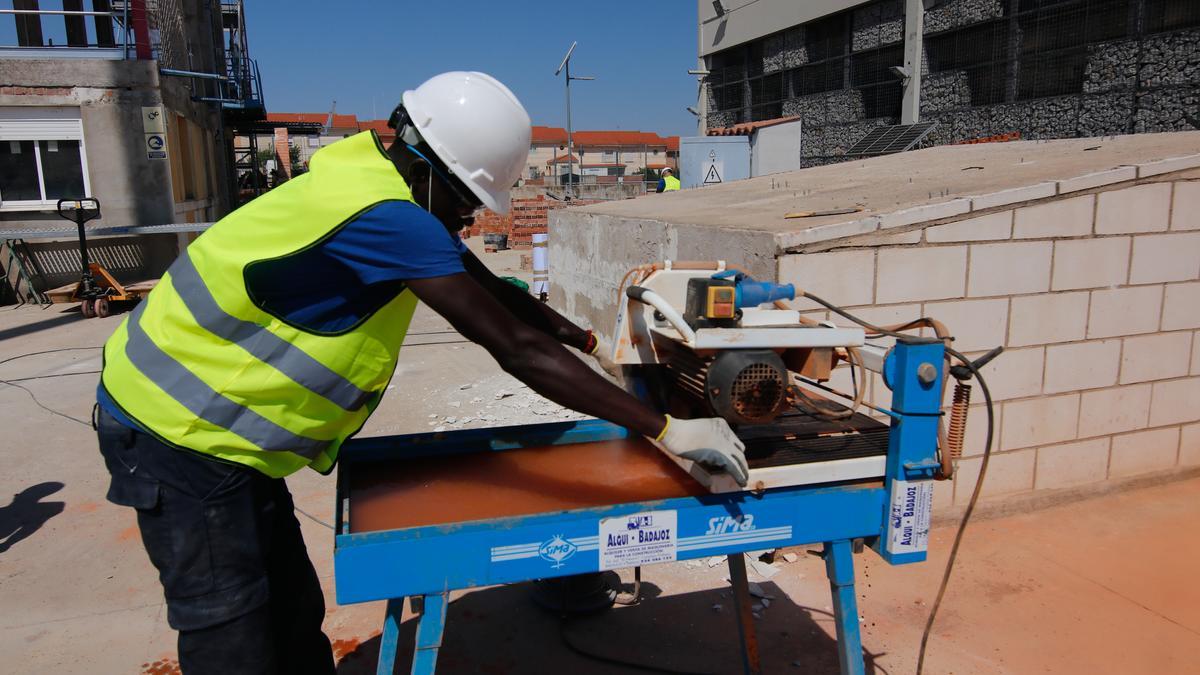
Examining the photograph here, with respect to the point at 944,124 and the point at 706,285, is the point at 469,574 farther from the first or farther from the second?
the point at 944,124

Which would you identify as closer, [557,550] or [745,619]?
[557,550]

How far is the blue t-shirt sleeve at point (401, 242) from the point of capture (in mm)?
1686

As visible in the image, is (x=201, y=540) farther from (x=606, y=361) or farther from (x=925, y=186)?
(x=925, y=186)

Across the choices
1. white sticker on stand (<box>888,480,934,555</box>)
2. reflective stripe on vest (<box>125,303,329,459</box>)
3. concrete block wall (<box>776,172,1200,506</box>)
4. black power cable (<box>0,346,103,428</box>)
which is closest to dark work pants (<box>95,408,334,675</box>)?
reflective stripe on vest (<box>125,303,329,459</box>)

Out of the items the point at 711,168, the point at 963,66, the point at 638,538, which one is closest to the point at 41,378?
the point at 638,538

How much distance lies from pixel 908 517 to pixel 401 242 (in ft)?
4.42

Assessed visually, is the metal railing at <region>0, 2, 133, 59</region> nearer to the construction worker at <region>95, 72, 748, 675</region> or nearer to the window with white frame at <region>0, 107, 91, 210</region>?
the window with white frame at <region>0, 107, 91, 210</region>

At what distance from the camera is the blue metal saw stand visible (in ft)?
5.37

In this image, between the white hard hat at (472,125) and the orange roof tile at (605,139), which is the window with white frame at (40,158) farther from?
the orange roof tile at (605,139)

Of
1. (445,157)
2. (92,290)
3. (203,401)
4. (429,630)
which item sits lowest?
(429,630)

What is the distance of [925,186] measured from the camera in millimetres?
4379

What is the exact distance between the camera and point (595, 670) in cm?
288

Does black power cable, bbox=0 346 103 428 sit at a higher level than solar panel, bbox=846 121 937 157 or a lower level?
lower

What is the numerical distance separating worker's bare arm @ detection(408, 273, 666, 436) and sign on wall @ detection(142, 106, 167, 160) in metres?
12.4
